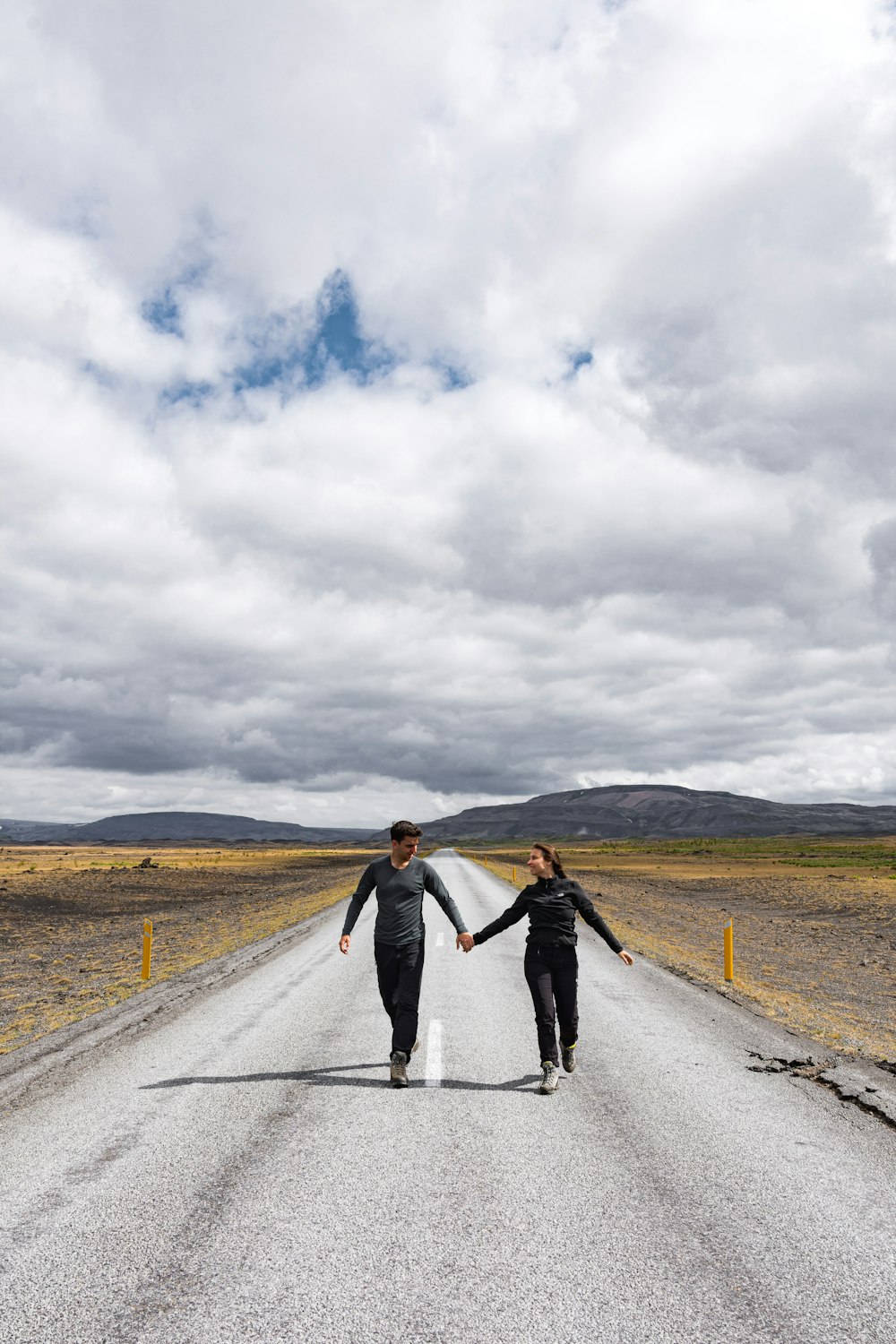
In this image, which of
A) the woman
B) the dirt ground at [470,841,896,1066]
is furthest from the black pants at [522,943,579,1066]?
the dirt ground at [470,841,896,1066]

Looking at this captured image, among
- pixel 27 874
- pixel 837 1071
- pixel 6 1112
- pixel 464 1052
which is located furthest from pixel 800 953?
pixel 27 874

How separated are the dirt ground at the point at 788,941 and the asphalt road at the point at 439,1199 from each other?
154 inches

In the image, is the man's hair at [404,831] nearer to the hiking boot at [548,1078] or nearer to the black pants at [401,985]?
the black pants at [401,985]

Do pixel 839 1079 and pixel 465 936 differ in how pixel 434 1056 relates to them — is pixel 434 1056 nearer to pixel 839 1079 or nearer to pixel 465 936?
pixel 465 936

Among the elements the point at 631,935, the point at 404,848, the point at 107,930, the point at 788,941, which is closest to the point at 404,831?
the point at 404,848

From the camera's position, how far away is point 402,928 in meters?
7.93

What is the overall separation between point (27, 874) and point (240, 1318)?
65.1m

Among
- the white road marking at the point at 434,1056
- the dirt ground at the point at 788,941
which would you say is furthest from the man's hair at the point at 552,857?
the dirt ground at the point at 788,941

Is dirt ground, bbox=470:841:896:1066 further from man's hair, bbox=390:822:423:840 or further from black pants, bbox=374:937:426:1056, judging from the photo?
man's hair, bbox=390:822:423:840

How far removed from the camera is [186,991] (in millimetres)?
12750

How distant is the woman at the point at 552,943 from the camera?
26.0 feet

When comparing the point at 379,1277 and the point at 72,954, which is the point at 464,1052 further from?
the point at 72,954

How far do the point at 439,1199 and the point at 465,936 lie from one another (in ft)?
9.34

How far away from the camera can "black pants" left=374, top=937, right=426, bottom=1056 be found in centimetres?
776
